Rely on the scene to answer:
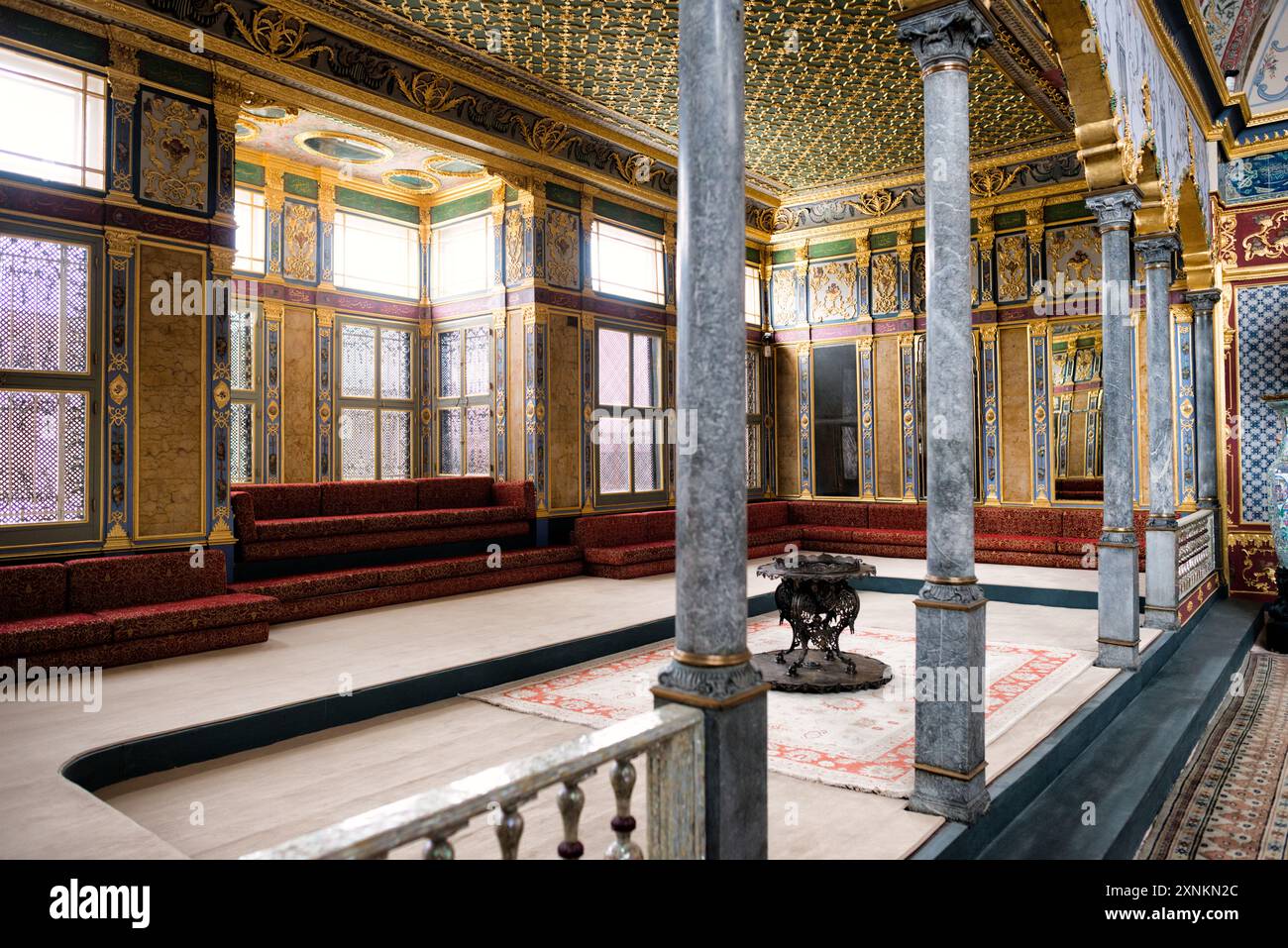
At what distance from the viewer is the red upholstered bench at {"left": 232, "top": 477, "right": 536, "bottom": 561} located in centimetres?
748

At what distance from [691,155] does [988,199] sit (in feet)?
34.8

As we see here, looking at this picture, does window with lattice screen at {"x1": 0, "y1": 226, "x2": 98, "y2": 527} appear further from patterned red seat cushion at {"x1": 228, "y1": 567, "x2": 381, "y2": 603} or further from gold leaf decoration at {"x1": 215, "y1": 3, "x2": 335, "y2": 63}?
gold leaf decoration at {"x1": 215, "y1": 3, "x2": 335, "y2": 63}

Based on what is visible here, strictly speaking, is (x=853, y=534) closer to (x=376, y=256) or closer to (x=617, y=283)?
(x=617, y=283)

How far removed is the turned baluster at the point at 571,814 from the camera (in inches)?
76.2

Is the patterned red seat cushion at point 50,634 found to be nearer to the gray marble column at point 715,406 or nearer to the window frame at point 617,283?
the gray marble column at point 715,406

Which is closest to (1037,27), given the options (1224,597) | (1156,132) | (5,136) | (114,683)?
(1156,132)

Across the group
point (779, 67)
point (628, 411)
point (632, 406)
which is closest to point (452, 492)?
point (628, 411)

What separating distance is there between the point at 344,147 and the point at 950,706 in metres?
9.07

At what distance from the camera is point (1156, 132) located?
6746 mm

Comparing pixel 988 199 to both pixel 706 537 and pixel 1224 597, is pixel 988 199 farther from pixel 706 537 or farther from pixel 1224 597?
pixel 706 537

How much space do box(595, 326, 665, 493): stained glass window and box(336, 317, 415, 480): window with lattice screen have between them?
2686 millimetres

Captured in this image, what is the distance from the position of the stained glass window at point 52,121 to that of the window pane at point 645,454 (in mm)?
6625

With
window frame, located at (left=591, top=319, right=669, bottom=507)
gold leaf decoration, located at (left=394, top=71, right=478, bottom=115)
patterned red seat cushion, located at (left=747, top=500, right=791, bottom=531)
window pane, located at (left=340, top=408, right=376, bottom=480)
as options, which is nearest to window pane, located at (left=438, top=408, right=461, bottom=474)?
window pane, located at (left=340, top=408, right=376, bottom=480)

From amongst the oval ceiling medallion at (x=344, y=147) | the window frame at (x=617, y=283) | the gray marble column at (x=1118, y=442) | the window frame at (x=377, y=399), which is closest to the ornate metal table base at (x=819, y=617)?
the gray marble column at (x=1118, y=442)
